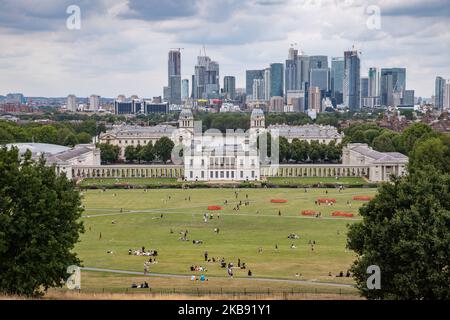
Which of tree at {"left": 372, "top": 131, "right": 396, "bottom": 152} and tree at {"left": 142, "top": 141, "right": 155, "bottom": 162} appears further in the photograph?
tree at {"left": 372, "top": 131, "right": 396, "bottom": 152}

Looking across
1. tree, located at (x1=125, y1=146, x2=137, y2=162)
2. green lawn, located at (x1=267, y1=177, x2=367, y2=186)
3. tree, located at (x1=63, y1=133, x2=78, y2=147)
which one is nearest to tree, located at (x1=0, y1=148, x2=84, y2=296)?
green lawn, located at (x1=267, y1=177, x2=367, y2=186)

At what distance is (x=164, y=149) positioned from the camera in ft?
385

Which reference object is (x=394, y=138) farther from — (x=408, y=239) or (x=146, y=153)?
(x=408, y=239)

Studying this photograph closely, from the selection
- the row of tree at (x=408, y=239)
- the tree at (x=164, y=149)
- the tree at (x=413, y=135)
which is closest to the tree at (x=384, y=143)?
the tree at (x=413, y=135)

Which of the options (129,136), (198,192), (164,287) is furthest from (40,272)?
(129,136)

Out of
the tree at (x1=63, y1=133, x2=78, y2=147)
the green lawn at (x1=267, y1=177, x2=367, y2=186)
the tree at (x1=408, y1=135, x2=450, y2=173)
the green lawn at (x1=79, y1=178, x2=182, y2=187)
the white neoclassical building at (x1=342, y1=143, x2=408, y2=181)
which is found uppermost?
the tree at (x1=408, y1=135, x2=450, y2=173)

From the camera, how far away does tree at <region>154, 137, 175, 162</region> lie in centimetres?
11738

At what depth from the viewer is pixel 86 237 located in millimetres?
52406

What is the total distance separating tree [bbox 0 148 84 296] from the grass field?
13.9ft

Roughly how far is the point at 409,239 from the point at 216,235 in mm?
26989

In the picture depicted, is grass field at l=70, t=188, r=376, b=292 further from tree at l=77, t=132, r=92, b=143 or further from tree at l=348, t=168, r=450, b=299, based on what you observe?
tree at l=77, t=132, r=92, b=143

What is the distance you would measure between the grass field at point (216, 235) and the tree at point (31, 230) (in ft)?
13.9

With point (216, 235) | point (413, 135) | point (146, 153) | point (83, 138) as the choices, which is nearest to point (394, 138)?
point (413, 135)

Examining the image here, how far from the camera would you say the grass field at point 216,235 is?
39688 millimetres
